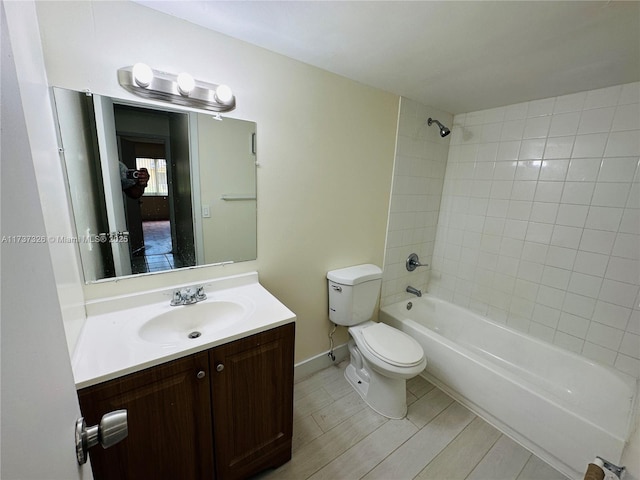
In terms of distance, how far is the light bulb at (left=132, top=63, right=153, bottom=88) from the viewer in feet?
3.45

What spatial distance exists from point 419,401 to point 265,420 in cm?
115

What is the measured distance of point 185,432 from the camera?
101cm

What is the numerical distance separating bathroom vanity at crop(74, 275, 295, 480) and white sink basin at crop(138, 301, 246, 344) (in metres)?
0.01

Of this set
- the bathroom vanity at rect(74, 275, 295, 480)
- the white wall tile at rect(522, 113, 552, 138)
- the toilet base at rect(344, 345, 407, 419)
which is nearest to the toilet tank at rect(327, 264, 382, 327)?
the toilet base at rect(344, 345, 407, 419)

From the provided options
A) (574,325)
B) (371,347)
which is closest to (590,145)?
(574,325)

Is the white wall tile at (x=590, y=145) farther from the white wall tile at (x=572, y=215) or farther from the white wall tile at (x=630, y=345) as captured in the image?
the white wall tile at (x=630, y=345)

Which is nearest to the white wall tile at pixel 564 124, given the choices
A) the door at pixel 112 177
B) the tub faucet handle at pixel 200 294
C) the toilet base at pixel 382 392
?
the toilet base at pixel 382 392

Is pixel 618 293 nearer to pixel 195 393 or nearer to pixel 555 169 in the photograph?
pixel 555 169

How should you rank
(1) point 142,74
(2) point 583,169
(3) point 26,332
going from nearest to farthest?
(3) point 26,332
(1) point 142,74
(2) point 583,169

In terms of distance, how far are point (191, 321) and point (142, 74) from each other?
3.61 feet

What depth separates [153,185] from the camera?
1235 millimetres

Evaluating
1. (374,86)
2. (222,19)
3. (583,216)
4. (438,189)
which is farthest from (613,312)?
(222,19)

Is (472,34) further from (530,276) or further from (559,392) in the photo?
(559,392)

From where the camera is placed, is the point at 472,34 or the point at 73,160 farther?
the point at 472,34
